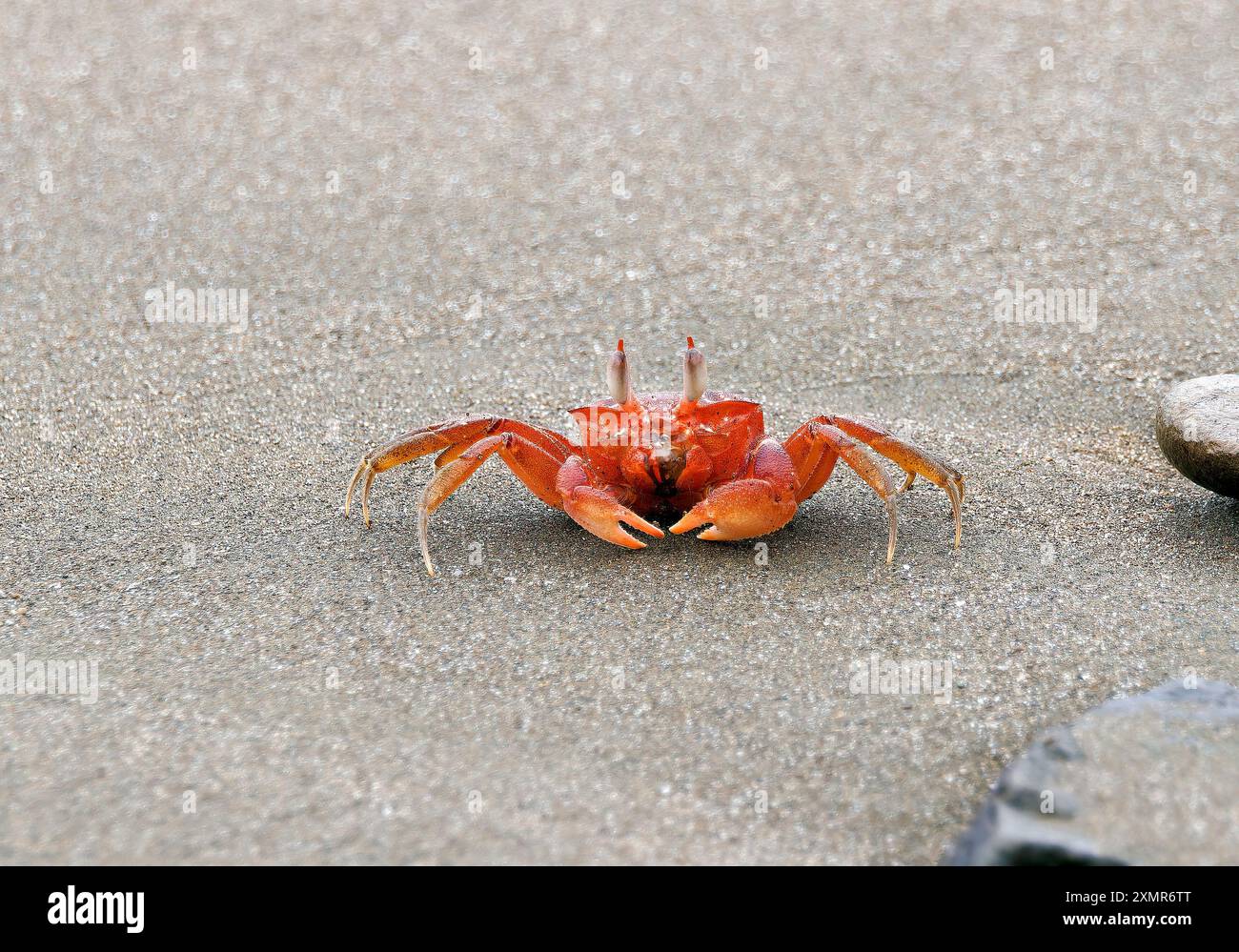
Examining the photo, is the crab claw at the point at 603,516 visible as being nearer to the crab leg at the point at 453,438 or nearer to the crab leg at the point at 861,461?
the crab leg at the point at 453,438

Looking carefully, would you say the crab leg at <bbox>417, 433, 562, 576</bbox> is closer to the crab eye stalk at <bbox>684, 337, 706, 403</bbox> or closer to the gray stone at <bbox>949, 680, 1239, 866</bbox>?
the crab eye stalk at <bbox>684, 337, 706, 403</bbox>

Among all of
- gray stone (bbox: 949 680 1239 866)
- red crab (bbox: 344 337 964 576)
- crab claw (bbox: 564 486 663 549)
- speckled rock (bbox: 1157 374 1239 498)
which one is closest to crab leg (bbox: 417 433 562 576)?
red crab (bbox: 344 337 964 576)

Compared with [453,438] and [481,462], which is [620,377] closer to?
[481,462]

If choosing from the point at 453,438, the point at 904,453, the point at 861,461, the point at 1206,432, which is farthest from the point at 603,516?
the point at 1206,432

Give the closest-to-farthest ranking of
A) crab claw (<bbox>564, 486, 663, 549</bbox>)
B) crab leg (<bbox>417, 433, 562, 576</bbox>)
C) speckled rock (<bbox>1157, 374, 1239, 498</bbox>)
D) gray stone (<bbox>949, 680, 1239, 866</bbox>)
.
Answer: gray stone (<bbox>949, 680, 1239, 866</bbox>) < crab claw (<bbox>564, 486, 663, 549</bbox>) < crab leg (<bbox>417, 433, 562, 576</bbox>) < speckled rock (<bbox>1157, 374, 1239, 498</bbox>)

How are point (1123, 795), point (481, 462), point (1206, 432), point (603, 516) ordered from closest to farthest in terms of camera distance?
point (1123, 795) → point (603, 516) → point (481, 462) → point (1206, 432)

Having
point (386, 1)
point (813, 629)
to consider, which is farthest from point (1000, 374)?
point (386, 1)
